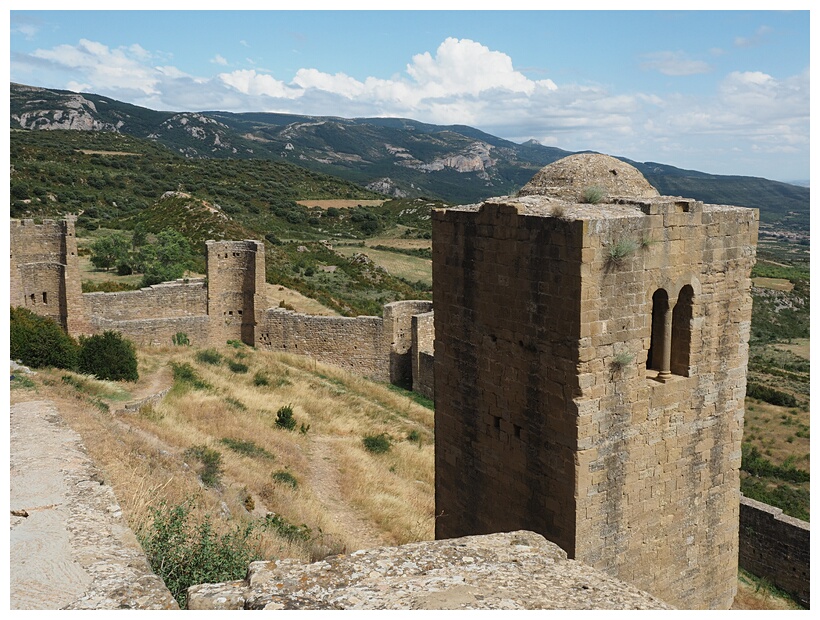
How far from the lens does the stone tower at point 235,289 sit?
67.5 feet

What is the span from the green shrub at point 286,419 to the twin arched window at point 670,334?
8937mm

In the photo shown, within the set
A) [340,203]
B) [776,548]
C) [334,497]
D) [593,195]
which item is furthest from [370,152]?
[593,195]

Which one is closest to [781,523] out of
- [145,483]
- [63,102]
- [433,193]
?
[145,483]

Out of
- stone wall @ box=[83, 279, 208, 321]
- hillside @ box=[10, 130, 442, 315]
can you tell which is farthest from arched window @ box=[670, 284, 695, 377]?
hillside @ box=[10, 130, 442, 315]

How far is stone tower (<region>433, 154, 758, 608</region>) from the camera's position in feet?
20.1

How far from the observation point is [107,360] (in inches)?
571

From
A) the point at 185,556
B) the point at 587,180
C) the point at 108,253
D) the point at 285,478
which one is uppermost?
the point at 587,180

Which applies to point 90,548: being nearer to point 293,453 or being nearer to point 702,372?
point 702,372

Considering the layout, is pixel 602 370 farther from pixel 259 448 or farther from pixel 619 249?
pixel 259 448

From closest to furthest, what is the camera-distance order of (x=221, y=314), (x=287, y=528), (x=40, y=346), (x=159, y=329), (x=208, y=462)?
1. (x=287, y=528)
2. (x=208, y=462)
3. (x=40, y=346)
4. (x=159, y=329)
5. (x=221, y=314)

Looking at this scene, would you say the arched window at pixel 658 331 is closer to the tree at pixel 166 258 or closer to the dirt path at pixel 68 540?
the dirt path at pixel 68 540

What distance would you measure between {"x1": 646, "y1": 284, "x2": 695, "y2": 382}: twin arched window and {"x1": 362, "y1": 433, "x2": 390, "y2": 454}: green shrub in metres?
8.14

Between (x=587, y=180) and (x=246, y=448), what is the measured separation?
7322mm

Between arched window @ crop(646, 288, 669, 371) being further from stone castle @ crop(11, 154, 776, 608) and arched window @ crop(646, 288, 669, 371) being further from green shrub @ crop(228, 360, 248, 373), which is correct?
green shrub @ crop(228, 360, 248, 373)
